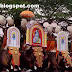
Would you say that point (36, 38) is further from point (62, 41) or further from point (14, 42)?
point (62, 41)

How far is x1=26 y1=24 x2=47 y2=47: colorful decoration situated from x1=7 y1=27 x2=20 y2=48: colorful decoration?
262 mm

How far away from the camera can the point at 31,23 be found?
20.7ft

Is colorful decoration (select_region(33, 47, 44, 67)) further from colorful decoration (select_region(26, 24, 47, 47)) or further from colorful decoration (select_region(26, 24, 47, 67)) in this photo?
colorful decoration (select_region(26, 24, 47, 47))

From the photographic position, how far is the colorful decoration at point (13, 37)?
5.96 meters

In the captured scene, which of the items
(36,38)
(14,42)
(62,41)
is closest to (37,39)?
(36,38)

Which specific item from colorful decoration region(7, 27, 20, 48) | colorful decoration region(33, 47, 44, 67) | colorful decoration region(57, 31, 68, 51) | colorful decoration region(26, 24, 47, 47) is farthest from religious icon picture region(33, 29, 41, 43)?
colorful decoration region(57, 31, 68, 51)

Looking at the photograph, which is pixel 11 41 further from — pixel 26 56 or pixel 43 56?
pixel 43 56

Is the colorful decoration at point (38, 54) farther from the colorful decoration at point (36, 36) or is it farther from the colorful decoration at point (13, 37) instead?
the colorful decoration at point (13, 37)

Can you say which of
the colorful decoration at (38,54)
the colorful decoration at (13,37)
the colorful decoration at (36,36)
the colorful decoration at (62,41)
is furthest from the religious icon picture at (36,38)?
the colorful decoration at (62,41)

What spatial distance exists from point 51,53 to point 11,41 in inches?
45.5

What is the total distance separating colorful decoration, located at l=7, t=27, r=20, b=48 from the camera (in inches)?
235

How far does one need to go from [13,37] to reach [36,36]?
26.1 inches

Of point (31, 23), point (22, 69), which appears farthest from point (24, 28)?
point (22, 69)

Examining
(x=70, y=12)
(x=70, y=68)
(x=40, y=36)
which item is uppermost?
(x=70, y=12)
